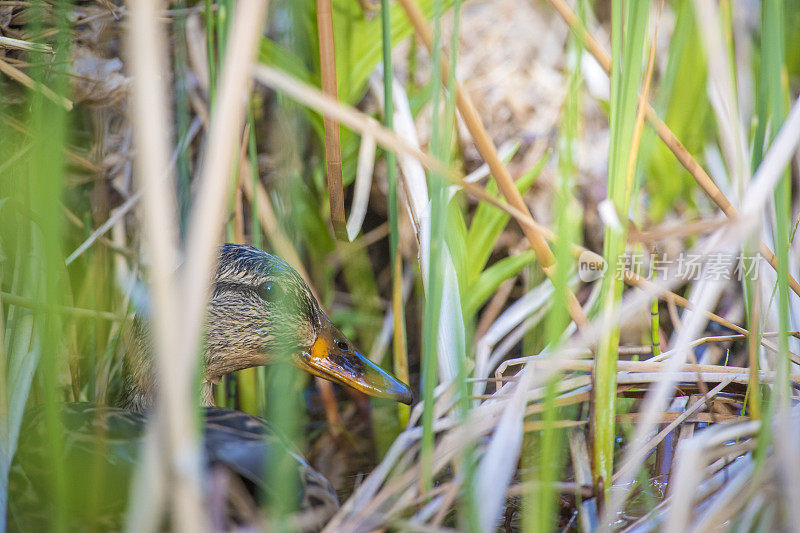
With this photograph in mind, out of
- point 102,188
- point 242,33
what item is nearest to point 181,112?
point 102,188

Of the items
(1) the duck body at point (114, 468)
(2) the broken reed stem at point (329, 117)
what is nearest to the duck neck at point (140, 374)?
(1) the duck body at point (114, 468)

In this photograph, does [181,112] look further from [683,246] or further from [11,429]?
[683,246]

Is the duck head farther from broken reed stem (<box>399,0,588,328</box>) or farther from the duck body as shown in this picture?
broken reed stem (<box>399,0,588,328</box>)

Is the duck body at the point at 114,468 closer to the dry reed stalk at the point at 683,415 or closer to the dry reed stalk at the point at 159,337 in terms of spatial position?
the dry reed stalk at the point at 159,337

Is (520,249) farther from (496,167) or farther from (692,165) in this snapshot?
(496,167)

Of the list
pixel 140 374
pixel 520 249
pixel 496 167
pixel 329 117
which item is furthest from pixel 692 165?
pixel 140 374
